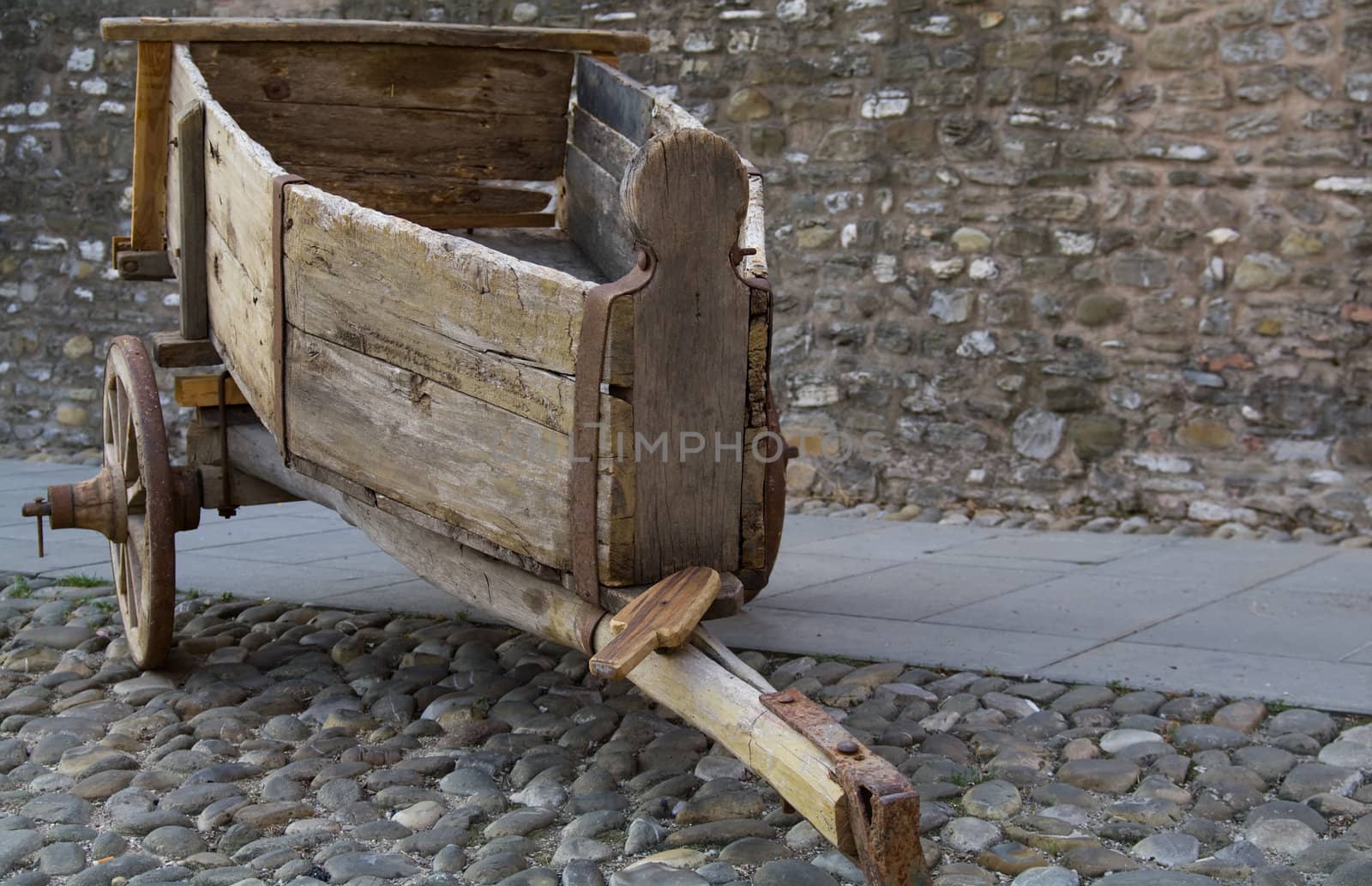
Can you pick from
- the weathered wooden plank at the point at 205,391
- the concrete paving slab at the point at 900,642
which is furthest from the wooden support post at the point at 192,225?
the concrete paving slab at the point at 900,642

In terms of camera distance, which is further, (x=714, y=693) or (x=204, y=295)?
(x=204, y=295)

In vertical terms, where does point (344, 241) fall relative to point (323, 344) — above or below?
above

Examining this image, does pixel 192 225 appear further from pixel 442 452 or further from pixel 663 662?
pixel 663 662

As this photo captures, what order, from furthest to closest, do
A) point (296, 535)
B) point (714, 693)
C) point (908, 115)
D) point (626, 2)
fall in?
1. point (626, 2)
2. point (908, 115)
3. point (296, 535)
4. point (714, 693)

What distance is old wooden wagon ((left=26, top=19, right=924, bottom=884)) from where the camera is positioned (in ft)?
6.60

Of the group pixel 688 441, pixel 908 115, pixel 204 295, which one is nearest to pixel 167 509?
pixel 204 295

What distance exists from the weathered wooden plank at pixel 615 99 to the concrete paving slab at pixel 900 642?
48.3 inches

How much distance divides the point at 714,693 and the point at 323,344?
109 centimetres

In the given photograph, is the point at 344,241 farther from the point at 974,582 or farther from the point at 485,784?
the point at 974,582

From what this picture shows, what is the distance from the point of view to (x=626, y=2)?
19.6 feet

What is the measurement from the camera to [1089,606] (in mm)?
3686

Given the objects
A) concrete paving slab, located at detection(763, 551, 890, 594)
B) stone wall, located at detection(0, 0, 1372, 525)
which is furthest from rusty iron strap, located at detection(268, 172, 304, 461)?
stone wall, located at detection(0, 0, 1372, 525)

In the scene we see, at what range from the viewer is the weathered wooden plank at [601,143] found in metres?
3.41

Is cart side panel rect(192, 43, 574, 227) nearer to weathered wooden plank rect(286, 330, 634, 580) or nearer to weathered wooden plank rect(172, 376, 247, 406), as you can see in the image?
weathered wooden plank rect(172, 376, 247, 406)
